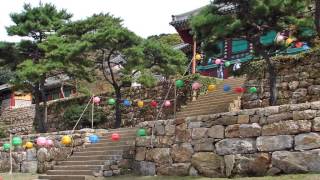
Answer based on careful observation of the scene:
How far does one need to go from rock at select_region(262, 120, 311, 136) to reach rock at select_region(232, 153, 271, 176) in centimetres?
Answer: 49

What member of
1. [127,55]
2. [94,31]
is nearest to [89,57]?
[94,31]

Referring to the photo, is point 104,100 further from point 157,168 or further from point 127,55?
point 157,168

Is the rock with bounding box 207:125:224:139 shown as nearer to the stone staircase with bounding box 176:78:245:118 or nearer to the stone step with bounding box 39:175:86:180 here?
the stone step with bounding box 39:175:86:180

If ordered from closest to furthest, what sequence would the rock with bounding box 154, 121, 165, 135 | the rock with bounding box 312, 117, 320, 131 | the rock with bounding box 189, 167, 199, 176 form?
the rock with bounding box 312, 117, 320, 131 → the rock with bounding box 189, 167, 199, 176 → the rock with bounding box 154, 121, 165, 135

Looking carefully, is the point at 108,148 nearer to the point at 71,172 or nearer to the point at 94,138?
the point at 94,138

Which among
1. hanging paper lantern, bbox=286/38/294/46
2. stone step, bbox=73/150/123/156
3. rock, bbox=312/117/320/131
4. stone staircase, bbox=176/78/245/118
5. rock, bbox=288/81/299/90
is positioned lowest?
stone step, bbox=73/150/123/156

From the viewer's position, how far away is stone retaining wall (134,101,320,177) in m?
10.0

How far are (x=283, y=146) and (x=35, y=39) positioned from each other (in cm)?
1465

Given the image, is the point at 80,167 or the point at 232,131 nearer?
the point at 232,131

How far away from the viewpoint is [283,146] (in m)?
10.3

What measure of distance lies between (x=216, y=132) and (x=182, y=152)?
47.0 inches

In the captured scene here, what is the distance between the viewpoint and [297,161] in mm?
10008

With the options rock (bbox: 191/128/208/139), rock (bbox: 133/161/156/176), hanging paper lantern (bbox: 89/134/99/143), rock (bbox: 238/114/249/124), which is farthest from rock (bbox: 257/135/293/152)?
hanging paper lantern (bbox: 89/134/99/143)

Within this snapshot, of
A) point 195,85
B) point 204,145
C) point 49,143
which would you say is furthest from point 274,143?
point 49,143
